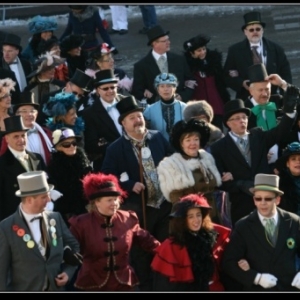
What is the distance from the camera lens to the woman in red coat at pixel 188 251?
37.2ft

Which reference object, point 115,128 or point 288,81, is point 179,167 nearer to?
point 115,128

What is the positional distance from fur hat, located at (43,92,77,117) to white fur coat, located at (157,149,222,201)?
167 cm

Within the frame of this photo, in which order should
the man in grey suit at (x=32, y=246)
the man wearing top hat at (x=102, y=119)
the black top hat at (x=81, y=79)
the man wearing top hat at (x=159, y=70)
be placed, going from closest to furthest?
the man in grey suit at (x=32, y=246)
the man wearing top hat at (x=102, y=119)
the black top hat at (x=81, y=79)
the man wearing top hat at (x=159, y=70)

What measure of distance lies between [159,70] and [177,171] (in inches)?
131

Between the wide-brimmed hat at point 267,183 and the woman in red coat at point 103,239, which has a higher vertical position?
the wide-brimmed hat at point 267,183

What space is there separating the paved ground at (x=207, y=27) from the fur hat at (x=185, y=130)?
249 inches

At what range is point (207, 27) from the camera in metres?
21.2

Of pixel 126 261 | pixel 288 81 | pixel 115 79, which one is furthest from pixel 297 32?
pixel 126 261

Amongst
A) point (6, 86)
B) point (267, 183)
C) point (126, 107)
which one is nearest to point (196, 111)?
point (126, 107)

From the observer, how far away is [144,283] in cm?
1240

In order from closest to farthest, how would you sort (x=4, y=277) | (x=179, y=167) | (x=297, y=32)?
(x=4, y=277), (x=179, y=167), (x=297, y=32)

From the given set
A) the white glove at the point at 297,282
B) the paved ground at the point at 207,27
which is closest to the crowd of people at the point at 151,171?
the white glove at the point at 297,282

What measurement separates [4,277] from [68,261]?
623mm

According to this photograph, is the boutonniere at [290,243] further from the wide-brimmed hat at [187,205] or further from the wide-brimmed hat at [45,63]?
the wide-brimmed hat at [45,63]
